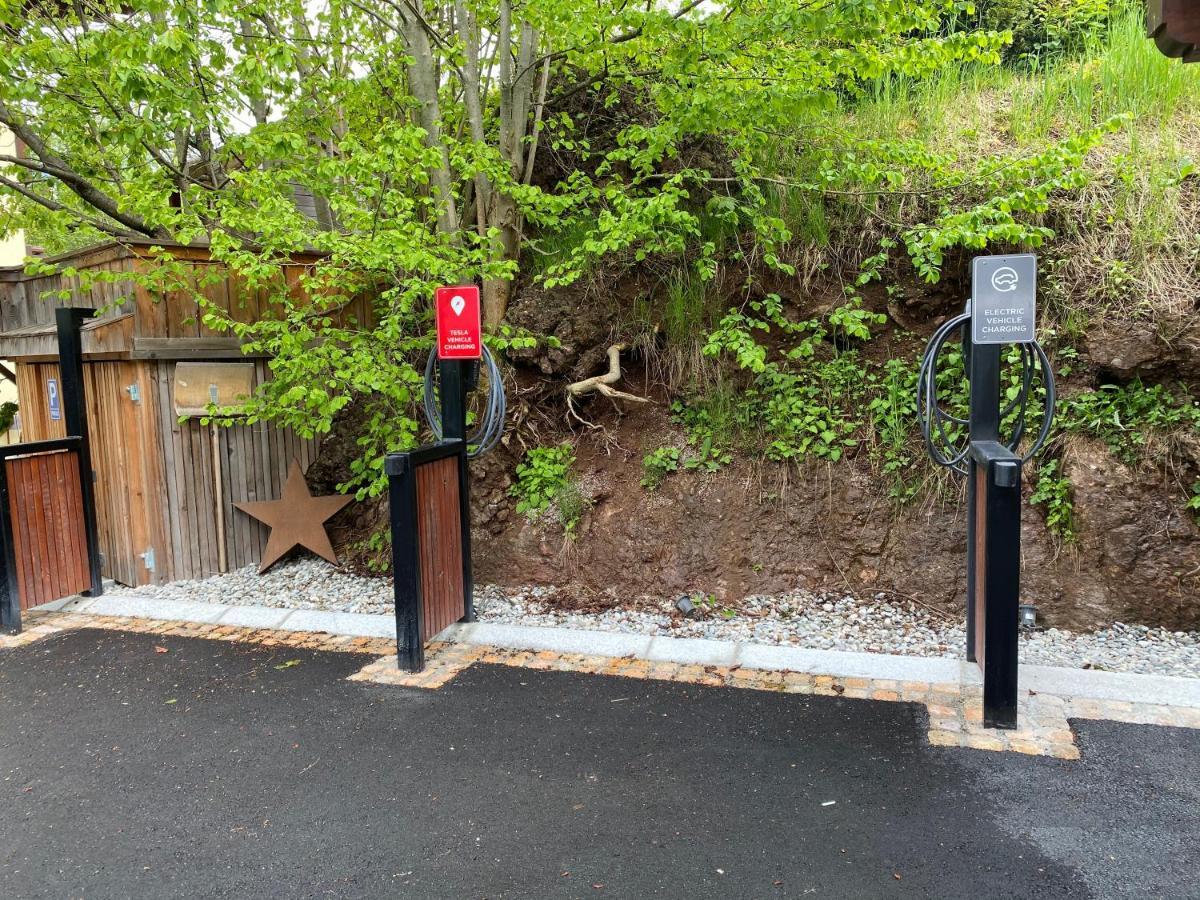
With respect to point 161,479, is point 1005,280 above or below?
above

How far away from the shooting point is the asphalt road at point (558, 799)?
2.63 m

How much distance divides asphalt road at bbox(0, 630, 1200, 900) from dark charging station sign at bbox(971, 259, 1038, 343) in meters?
1.82

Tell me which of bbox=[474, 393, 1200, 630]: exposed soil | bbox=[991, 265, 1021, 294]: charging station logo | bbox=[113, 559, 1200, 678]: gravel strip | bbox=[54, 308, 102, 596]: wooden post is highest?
bbox=[991, 265, 1021, 294]: charging station logo

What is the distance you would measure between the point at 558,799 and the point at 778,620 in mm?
2370

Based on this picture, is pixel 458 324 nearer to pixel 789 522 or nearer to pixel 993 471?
pixel 789 522

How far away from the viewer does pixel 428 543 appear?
453cm

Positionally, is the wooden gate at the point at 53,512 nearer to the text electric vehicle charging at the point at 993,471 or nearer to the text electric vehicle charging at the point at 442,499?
the text electric vehicle charging at the point at 442,499

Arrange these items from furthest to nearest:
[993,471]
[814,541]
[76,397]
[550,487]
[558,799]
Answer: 1. [550,487]
2. [76,397]
3. [814,541]
4. [993,471]
5. [558,799]

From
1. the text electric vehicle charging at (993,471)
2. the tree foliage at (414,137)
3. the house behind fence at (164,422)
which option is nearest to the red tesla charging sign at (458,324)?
the tree foliage at (414,137)

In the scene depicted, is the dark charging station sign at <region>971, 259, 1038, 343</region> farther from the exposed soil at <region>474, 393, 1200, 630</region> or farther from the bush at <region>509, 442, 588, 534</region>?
the bush at <region>509, 442, 588, 534</region>

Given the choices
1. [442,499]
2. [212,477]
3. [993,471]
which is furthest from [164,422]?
[993,471]

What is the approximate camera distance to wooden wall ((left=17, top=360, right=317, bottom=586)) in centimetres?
622

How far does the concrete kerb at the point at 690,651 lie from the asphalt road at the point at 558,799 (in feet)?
1.25

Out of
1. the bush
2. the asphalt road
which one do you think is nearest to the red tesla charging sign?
the bush
